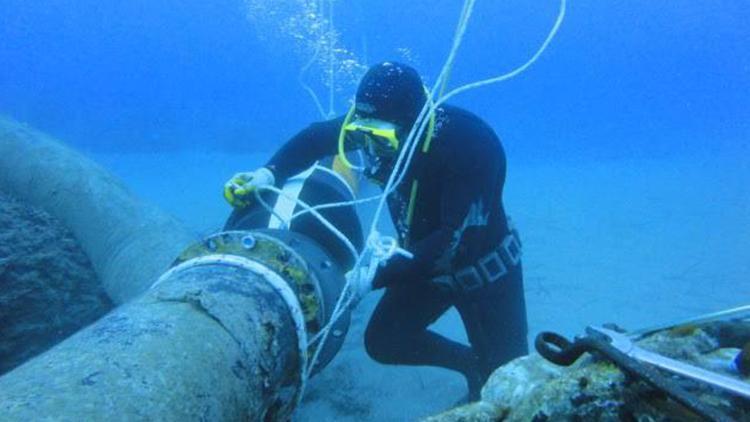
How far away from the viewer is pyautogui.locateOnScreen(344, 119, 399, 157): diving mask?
9.07ft

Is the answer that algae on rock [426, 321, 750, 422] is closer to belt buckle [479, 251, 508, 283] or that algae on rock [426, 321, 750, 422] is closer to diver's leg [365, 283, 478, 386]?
belt buckle [479, 251, 508, 283]

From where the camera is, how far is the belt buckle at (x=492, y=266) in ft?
11.7

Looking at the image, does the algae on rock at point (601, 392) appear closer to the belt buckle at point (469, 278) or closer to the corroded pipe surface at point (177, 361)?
the corroded pipe surface at point (177, 361)

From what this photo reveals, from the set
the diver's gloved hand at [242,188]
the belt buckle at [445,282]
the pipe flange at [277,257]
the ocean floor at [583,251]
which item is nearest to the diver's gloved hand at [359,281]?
the pipe flange at [277,257]

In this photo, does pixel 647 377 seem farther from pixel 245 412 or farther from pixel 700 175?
pixel 700 175

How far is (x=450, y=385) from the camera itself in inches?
175

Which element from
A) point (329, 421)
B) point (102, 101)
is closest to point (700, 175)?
point (329, 421)

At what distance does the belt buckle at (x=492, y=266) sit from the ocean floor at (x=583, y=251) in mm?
1219

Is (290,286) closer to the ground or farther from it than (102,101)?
closer to the ground

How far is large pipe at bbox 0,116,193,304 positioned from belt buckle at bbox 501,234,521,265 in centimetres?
242

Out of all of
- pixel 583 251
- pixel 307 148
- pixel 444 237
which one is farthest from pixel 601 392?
pixel 583 251

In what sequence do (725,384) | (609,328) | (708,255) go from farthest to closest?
(708,255) → (609,328) → (725,384)

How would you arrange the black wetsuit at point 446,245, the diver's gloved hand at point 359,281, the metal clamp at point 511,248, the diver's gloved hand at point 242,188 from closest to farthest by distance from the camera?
the diver's gloved hand at point 359,281
the diver's gloved hand at point 242,188
the black wetsuit at point 446,245
the metal clamp at point 511,248

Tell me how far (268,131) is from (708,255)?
14970 mm
